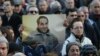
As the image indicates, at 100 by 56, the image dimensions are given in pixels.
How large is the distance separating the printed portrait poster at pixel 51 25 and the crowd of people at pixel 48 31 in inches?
3.2

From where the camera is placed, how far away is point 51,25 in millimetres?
10594

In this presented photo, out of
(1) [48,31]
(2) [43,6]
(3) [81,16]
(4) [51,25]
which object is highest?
(2) [43,6]

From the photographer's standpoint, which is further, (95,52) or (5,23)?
(5,23)

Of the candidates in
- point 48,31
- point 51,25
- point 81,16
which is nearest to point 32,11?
point 51,25

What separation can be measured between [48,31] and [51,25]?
18 centimetres

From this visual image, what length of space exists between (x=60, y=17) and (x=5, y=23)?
1481 millimetres

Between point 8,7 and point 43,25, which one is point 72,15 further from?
point 8,7

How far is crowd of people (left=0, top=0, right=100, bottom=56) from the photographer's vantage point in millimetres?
9391

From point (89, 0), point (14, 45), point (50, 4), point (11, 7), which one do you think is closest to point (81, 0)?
point (89, 0)

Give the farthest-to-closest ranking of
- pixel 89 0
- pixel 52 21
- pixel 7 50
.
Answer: pixel 89 0, pixel 52 21, pixel 7 50

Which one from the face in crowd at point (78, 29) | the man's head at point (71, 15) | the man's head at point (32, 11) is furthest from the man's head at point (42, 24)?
the man's head at point (32, 11)

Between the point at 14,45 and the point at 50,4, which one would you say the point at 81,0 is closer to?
the point at 50,4

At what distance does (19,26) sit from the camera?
11086 millimetres

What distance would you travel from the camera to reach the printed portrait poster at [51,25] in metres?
10.5
